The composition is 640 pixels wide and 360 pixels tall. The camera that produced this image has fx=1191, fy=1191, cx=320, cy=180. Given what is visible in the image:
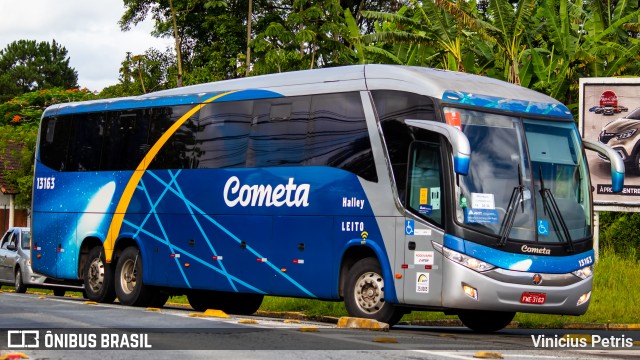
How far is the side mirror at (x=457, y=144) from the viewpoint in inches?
565

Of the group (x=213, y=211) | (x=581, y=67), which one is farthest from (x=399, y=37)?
(x=213, y=211)

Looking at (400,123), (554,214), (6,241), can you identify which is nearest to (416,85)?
(400,123)

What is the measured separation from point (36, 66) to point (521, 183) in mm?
102099

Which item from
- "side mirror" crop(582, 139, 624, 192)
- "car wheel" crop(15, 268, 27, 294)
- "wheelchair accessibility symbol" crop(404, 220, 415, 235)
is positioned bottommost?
"car wheel" crop(15, 268, 27, 294)

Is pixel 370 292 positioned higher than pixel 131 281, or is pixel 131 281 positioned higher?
pixel 370 292

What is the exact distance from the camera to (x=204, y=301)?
21562mm

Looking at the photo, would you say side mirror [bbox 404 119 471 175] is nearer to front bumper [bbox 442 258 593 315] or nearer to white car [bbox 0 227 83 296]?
front bumper [bbox 442 258 593 315]

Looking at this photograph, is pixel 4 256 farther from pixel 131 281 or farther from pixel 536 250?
pixel 536 250

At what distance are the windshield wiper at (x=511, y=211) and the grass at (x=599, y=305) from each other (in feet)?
16.3

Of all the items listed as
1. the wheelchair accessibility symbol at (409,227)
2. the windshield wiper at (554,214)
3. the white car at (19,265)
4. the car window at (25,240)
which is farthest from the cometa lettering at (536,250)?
the car window at (25,240)

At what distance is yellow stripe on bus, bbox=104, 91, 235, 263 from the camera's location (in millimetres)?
20383

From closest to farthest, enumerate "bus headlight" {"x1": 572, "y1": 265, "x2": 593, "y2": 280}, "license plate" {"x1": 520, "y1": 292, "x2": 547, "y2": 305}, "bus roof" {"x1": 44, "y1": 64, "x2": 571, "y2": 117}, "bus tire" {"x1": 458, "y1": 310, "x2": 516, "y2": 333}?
"license plate" {"x1": 520, "y1": 292, "x2": 547, "y2": 305} → "bus headlight" {"x1": 572, "y1": 265, "x2": 593, "y2": 280} → "bus roof" {"x1": 44, "y1": 64, "x2": 571, "y2": 117} → "bus tire" {"x1": 458, "y1": 310, "x2": 516, "y2": 333}

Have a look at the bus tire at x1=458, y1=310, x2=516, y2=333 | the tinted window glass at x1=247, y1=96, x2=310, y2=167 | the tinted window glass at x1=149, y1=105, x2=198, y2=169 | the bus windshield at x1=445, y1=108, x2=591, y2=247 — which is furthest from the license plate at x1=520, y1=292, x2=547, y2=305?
the tinted window glass at x1=149, y1=105, x2=198, y2=169

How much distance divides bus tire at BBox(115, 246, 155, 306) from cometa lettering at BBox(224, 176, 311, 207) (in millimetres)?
2933
